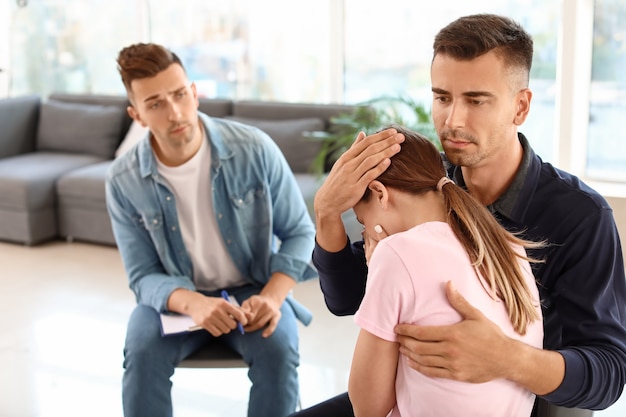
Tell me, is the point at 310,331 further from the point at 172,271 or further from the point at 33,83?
the point at 33,83

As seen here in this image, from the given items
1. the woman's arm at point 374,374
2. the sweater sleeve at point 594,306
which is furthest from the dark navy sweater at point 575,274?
the woman's arm at point 374,374

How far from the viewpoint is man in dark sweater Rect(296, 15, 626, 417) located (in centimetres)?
160

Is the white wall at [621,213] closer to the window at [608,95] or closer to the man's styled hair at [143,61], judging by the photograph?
the window at [608,95]

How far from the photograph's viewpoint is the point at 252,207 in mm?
2686

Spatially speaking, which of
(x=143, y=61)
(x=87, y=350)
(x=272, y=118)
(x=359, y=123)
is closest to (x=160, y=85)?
(x=143, y=61)

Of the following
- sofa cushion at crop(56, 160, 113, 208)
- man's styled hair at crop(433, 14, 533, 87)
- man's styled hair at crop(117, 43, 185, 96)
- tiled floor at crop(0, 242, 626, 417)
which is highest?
man's styled hair at crop(433, 14, 533, 87)

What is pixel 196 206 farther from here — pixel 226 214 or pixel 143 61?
pixel 143 61

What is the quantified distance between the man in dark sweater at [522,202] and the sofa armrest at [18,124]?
4.74 m

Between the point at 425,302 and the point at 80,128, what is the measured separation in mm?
4968

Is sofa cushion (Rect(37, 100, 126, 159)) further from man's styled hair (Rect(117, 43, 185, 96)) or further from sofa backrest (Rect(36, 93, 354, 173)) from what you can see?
man's styled hair (Rect(117, 43, 185, 96))

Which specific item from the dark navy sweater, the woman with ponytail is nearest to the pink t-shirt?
the woman with ponytail

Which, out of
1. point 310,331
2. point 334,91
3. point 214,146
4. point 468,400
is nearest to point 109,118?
point 334,91

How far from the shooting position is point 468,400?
56.7 inches

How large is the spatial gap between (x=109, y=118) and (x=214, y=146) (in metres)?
3.40
